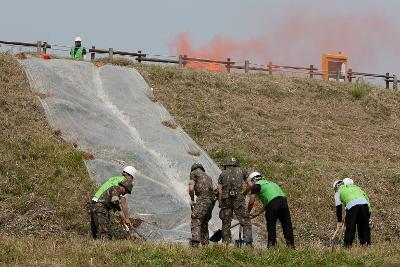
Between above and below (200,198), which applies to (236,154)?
above

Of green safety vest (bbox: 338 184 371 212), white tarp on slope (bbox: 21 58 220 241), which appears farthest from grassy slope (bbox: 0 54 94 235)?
green safety vest (bbox: 338 184 371 212)

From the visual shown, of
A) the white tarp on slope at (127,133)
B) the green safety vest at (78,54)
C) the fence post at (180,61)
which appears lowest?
the white tarp on slope at (127,133)

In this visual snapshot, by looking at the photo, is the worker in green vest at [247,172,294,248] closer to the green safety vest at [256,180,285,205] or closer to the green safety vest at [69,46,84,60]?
the green safety vest at [256,180,285,205]

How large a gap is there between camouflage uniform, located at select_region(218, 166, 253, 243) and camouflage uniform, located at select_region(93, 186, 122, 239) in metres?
2.32

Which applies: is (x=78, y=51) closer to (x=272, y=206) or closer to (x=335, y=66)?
(x=335, y=66)

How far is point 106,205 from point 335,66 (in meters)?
31.9

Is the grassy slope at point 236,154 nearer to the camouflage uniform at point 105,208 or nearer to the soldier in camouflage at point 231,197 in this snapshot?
the camouflage uniform at point 105,208

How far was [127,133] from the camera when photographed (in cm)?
2736

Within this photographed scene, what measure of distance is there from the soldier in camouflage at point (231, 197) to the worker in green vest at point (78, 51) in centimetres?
1968

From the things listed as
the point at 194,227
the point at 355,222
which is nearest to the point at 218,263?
the point at 194,227

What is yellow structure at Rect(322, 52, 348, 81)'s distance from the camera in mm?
45969

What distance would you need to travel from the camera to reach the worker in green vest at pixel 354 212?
17938 millimetres

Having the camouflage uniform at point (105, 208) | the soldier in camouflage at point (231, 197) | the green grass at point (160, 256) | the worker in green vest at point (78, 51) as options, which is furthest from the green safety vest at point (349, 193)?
the worker in green vest at point (78, 51)

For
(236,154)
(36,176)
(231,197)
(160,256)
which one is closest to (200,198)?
(231,197)
